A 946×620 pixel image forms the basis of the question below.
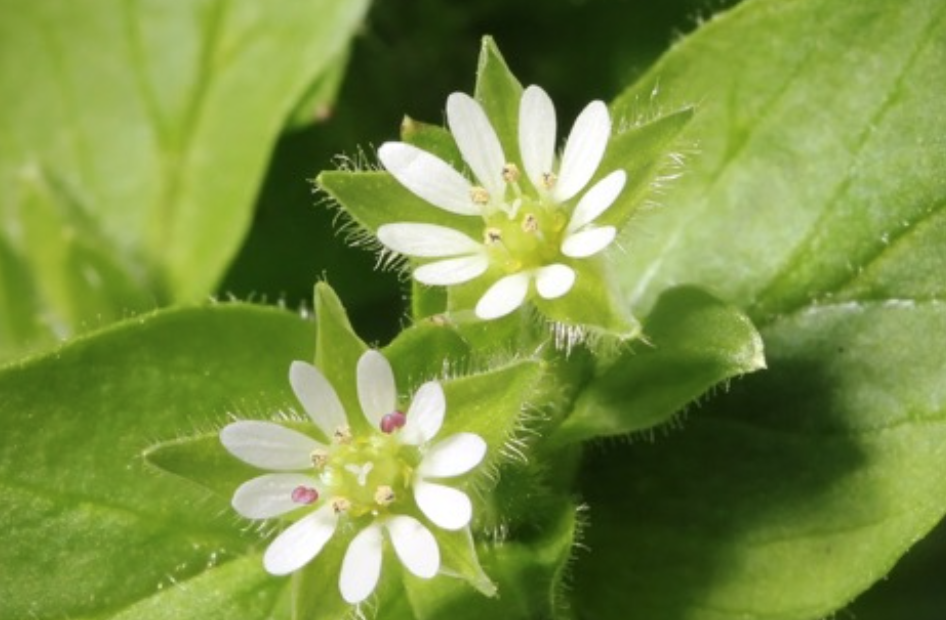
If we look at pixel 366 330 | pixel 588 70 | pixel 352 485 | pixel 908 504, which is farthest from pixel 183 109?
pixel 908 504

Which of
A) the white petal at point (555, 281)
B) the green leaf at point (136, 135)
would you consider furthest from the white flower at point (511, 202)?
the green leaf at point (136, 135)

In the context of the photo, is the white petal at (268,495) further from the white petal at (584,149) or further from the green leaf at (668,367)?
the white petal at (584,149)

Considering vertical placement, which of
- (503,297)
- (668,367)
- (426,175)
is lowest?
(668,367)

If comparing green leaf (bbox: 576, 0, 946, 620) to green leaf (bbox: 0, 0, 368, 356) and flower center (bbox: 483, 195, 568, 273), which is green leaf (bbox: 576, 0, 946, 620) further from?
green leaf (bbox: 0, 0, 368, 356)

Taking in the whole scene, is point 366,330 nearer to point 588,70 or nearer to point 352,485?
point 588,70

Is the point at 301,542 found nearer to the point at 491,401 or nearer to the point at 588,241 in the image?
the point at 491,401

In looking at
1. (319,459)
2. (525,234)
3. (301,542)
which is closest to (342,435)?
(319,459)
